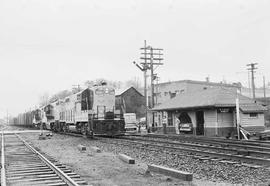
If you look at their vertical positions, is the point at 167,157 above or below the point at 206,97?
below

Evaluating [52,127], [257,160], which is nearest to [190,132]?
[52,127]

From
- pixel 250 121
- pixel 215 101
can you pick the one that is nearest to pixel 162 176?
pixel 215 101

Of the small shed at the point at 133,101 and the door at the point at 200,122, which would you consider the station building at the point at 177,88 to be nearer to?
the small shed at the point at 133,101

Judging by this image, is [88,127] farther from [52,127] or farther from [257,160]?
[52,127]

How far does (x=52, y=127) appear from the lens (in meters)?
38.9

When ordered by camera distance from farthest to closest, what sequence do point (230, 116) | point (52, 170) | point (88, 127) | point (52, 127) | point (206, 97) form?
point (52, 127), point (206, 97), point (230, 116), point (88, 127), point (52, 170)

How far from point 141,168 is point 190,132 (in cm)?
2043

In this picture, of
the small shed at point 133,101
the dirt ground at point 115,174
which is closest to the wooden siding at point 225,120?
the dirt ground at point 115,174

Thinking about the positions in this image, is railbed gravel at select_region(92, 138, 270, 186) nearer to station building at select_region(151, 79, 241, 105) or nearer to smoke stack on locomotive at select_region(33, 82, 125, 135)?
smoke stack on locomotive at select_region(33, 82, 125, 135)

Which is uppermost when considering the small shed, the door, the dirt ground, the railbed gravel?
the small shed

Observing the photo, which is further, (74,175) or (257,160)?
(257,160)

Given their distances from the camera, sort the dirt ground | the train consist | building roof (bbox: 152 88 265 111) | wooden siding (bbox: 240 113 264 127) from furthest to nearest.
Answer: wooden siding (bbox: 240 113 264 127)
building roof (bbox: 152 88 265 111)
the train consist
the dirt ground

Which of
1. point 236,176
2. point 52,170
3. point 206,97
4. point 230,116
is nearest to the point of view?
point 236,176

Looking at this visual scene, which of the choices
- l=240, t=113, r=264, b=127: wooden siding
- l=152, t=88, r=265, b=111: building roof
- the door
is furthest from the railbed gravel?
the door
